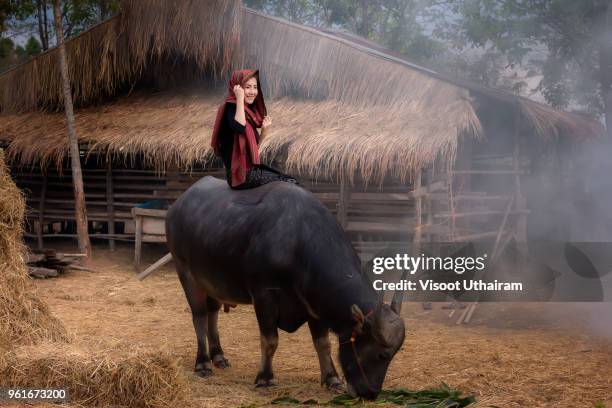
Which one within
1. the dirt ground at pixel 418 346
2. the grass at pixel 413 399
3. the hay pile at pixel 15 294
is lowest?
the dirt ground at pixel 418 346

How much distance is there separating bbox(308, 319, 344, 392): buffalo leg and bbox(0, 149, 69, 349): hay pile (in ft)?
6.49

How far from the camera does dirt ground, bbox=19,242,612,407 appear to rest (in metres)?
6.00

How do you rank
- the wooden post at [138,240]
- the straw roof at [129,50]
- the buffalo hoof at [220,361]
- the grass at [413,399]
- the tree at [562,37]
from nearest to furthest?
the grass at [413,399], the buffalo hoof at [220,361], the wooden post at [138,240], the straw roof at [129,50], the tree at [562,37]

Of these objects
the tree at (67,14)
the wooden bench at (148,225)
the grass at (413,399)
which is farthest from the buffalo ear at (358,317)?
the tree at (67,14)

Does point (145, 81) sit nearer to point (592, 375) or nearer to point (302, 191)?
point (302, 191)

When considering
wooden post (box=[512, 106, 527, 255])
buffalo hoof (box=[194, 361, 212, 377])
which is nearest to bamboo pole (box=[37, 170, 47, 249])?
wooden post (box=[512, 106, 527, 255])

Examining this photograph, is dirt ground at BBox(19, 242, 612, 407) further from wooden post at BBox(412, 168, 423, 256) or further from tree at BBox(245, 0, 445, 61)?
tree at BBox(245, 0, 445, 61)

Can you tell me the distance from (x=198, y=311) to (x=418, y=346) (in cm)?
244

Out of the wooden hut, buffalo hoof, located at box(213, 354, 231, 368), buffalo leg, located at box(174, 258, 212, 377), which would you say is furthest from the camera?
the wooden hut

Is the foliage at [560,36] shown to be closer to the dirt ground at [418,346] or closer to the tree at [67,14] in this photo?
the dirt ground at [418,346]

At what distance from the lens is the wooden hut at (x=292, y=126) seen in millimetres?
11594

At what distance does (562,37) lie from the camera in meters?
17.0

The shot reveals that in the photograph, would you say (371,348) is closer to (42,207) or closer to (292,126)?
(292,126)

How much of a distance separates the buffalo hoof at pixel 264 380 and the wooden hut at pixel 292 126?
4584 millimetres
